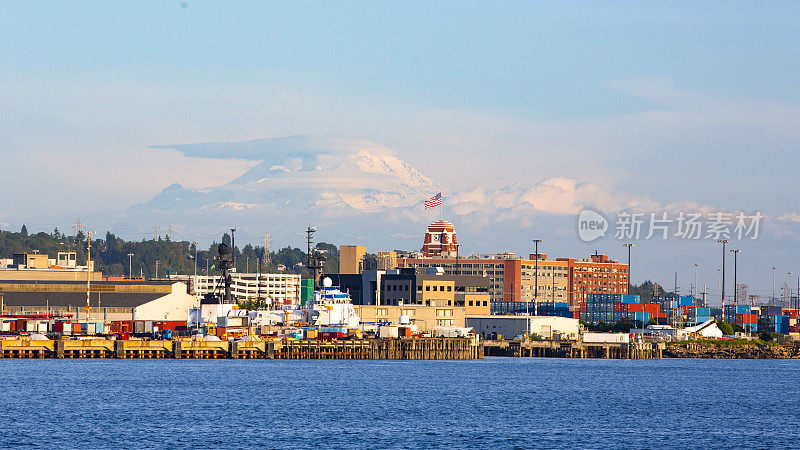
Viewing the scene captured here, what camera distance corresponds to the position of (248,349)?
175m

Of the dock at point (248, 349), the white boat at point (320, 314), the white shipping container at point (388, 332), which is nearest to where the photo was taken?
the dock at point (248, 349)

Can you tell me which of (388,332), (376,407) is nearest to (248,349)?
(388,332)

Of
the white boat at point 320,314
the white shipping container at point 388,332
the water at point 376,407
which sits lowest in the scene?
the water at point 376,407

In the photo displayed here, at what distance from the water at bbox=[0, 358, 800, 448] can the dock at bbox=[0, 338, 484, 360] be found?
308 inches

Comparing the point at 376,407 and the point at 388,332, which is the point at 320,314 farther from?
the point at 376,407

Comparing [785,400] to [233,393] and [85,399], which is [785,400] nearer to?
[233,393]

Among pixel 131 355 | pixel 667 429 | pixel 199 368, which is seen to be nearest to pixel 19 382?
pixel 199 368

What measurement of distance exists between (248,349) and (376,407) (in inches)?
3010

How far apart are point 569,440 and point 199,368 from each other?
240 ft

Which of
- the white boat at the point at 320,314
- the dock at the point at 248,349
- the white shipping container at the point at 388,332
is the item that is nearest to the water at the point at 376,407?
the dock at the point at 248,349

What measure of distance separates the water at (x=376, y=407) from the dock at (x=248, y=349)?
7.83 metres

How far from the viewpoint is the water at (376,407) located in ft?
268

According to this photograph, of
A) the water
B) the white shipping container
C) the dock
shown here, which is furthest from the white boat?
the water

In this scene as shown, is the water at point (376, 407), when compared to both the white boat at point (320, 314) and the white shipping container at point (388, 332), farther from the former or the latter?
the white shipping container at point (388, 332)
